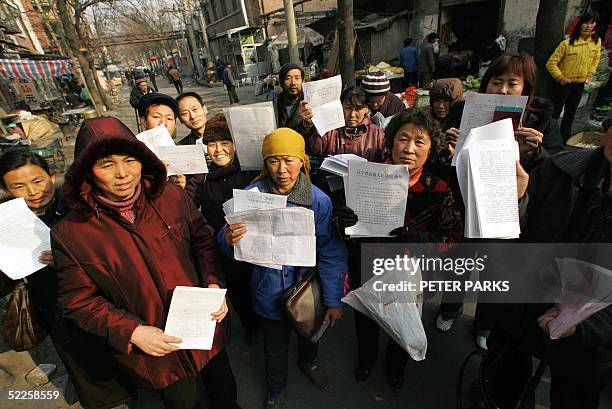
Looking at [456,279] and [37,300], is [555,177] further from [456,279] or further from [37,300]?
[37,300]

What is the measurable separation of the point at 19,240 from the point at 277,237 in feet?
4.44

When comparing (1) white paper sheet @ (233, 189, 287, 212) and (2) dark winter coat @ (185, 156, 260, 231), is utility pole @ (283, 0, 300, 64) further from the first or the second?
(1) white paper sheet @ (233, 189, 287, 212)

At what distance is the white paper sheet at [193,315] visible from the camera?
153 centimetres

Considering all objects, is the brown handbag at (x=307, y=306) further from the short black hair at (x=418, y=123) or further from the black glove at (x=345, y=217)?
the short black hair at (x=418, y=123)

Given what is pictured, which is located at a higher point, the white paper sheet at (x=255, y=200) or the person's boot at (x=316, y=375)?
the white paper sheet at (x=255, y=200)

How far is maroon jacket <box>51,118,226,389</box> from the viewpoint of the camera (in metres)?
1.37

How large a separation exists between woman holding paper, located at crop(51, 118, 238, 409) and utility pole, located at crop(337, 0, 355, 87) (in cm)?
526

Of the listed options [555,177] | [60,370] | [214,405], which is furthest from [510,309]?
[60,370]

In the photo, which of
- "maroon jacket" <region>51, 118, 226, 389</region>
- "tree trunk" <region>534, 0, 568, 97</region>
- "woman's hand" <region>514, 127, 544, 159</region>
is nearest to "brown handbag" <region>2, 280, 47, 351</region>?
"maroon jacket" <region>51, 118, 226, 389</region>

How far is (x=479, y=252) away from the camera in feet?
6.34

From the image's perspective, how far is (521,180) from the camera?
141 cm

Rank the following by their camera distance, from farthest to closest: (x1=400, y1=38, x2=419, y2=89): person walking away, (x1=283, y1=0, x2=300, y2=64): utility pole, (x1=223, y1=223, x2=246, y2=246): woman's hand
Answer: (x1=400, y1=38, x2=419, y2=89): person walking away, (x1=283, y1=0, x2=300, y2=64): utility pole, (x1=223, y1=223, x2=246, y2=246): woman's hand

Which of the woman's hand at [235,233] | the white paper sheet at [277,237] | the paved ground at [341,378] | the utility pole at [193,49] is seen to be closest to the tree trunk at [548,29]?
the paved ground at [341,378]

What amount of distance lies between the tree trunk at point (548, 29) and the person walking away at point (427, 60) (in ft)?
16.6
